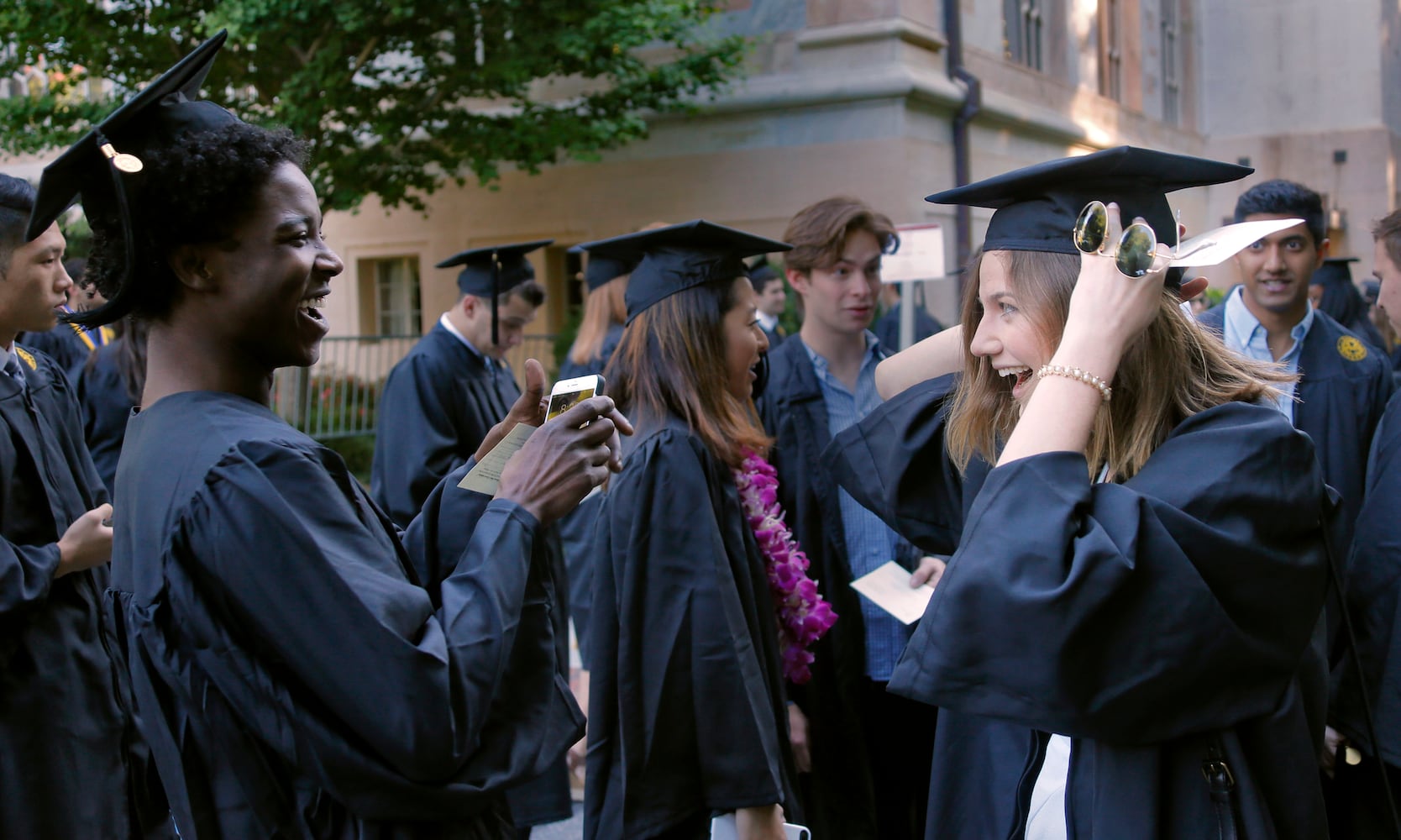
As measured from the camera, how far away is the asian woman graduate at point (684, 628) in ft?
9.42

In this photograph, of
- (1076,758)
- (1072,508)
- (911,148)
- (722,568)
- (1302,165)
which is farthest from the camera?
(1302,165)

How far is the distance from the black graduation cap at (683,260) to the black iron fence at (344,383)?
8602 mm

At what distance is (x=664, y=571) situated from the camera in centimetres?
294

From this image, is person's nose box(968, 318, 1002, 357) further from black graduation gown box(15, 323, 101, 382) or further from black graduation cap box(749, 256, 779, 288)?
black graduation cap box(749, 256, 779, 288)

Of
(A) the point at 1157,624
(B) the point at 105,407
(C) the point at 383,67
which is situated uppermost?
(C) the point at 383,67

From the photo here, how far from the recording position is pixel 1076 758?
1927mm

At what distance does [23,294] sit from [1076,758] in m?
2.95

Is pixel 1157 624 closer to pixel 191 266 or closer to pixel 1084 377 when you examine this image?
pixel 1084 377

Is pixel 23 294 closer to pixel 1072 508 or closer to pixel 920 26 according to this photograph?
pixel 1072 508

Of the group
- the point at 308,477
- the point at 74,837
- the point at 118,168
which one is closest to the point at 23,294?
the point at 74,837

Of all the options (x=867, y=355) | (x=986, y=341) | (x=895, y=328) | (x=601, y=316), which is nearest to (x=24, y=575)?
(x=986, y=341)

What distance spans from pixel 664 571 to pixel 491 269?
9.47 feet

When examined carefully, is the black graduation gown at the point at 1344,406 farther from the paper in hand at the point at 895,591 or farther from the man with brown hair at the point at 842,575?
the paper in hand at the point at 895,591

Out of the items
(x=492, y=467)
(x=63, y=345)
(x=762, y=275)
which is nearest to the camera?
(x=492, y=467)
